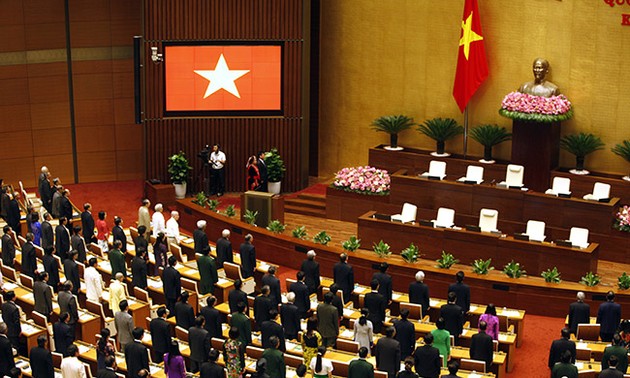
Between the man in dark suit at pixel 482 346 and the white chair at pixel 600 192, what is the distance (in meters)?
6.93

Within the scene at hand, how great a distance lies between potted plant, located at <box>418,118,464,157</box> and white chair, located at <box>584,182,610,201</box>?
11.7 feet

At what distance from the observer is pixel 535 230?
20.5 metres

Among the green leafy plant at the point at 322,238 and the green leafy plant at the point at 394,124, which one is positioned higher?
the green leafy plant at the point at 394,124

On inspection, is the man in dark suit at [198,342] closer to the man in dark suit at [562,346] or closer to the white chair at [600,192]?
the man in dark suit at [562,346]

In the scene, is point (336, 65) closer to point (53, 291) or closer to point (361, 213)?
point (361, 213)

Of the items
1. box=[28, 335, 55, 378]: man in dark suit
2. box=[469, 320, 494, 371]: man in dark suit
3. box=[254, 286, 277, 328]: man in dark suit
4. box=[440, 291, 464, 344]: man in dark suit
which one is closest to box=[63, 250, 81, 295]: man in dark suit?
box=[254, 286, 277, 328]: man in dark suit

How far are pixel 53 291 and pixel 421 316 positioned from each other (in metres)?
6.14

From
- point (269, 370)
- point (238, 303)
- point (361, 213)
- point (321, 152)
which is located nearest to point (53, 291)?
point (238, 303)

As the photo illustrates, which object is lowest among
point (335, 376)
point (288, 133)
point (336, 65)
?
point (335, 376)

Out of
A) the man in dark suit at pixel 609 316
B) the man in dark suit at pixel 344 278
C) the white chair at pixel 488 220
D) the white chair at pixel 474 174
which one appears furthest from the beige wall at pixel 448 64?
the man in dark suit at pixel 344 278

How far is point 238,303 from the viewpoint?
16.0 metres

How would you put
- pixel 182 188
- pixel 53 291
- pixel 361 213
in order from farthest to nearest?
pixel 182 188 < pixel 361 213 < pixel 53 291

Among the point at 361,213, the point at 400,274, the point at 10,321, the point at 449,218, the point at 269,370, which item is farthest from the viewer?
the point at 361,213

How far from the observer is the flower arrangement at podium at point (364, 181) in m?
22.8
